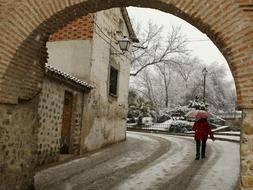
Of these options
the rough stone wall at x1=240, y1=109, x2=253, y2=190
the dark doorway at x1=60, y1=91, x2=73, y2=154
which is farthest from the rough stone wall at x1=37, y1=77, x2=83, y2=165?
the rough stone wall at x1=240, y1=109, x2=253, y2=190

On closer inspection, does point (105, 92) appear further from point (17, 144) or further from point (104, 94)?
point (17, 144)

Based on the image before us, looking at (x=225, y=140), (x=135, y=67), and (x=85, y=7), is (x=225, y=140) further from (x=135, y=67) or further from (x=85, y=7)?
(x=135, y=67)

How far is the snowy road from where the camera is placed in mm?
8336

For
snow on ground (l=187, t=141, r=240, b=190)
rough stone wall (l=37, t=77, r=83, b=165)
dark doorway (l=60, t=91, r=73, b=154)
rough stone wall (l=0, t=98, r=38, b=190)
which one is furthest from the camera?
dark doorway (l=60, t=91, r=73, b=154)

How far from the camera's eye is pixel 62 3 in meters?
6.07

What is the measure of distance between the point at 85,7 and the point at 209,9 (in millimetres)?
2017

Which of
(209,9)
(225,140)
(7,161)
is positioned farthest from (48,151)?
(225,140)

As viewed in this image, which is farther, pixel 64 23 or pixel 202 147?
pixel 202 147

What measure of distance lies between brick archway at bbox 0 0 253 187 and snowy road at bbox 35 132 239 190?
1.60 m

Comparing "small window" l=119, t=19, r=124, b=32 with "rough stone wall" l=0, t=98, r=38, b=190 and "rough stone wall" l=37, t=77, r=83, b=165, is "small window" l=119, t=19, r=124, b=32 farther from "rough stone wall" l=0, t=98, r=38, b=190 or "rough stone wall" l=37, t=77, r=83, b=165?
"rough stone wall" l=0, t=98, r=38, b=190

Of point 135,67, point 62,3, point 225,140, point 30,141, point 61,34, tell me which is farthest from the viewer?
point 135,67

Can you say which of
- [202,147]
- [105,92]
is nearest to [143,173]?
[202,147]

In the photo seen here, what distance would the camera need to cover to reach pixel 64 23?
6805 mm

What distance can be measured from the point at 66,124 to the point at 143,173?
→ 422cm
